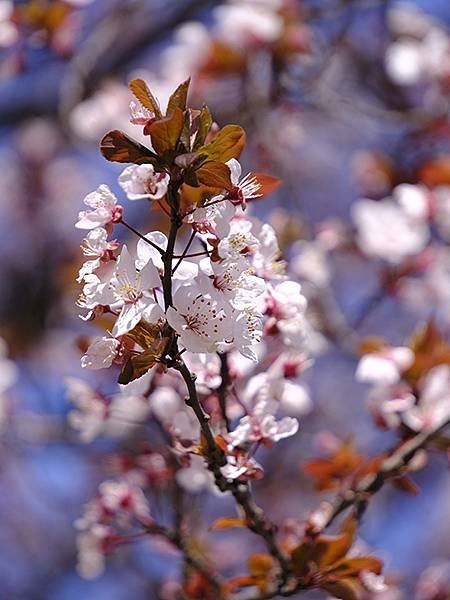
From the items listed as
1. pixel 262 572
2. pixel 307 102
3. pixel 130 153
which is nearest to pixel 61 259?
pixel 307 102

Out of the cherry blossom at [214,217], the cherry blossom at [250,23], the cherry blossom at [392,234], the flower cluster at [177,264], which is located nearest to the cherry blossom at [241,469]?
the flower cluster at [177,264]

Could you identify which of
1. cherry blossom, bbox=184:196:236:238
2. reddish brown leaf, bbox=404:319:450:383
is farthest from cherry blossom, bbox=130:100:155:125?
reddish brown leaf, bbox=404:319:450:383

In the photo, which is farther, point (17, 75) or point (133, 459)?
point (17, 75)

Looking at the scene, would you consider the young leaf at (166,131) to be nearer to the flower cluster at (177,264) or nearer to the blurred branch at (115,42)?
the flower cluster at (177,264)

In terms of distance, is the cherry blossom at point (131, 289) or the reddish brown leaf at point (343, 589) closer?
the cherry blossom at point (131, 289)

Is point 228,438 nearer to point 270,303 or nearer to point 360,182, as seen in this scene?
point 270,303

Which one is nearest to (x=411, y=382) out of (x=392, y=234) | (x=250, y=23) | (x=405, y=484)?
(x=405, y=484)
